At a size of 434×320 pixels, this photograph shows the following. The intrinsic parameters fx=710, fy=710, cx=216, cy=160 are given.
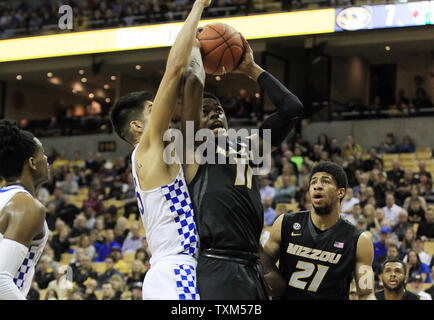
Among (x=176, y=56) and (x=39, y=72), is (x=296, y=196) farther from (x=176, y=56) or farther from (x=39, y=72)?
(x=39, y=72)

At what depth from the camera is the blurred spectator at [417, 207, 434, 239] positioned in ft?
39.5

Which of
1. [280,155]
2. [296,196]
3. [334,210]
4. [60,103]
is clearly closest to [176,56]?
[334,210]

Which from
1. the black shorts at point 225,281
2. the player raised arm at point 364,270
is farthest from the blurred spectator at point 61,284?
the black shorts at point 225,281

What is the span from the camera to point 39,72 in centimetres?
2434

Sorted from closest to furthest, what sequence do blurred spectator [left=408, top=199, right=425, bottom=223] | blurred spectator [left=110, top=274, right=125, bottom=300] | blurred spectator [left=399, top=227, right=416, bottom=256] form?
blurred spectator [left=399, top=227, right=416, bottom=256] < blurred spectator [left=110, top=274, right=125, bottom=300] < blurred spectator [left=408, top=199, right=425, bottom=223]

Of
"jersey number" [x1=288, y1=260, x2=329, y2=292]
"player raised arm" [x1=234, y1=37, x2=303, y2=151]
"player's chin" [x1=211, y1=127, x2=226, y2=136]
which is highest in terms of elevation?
"player raised arm" [x1=234, y1=37, x2=303, y2=151]

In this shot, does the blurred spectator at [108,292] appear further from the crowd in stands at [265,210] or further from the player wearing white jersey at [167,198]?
the player wearing white jersey at [167,198]

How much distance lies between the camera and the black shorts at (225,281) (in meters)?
3.87

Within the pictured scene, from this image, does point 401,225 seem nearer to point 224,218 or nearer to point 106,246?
point 106,246

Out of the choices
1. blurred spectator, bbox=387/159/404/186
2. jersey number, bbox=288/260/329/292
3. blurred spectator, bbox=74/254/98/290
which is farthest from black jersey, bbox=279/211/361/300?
blurred spectator, bbox=387/159/404/186

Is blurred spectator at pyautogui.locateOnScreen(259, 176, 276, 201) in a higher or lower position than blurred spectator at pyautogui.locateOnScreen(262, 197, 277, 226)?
higher

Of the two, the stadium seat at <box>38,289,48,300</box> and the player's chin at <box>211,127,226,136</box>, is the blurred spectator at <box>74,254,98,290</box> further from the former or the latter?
the player's chin at <box>211,127,226,136</box>

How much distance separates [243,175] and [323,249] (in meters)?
1.56

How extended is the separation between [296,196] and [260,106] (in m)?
5.95
